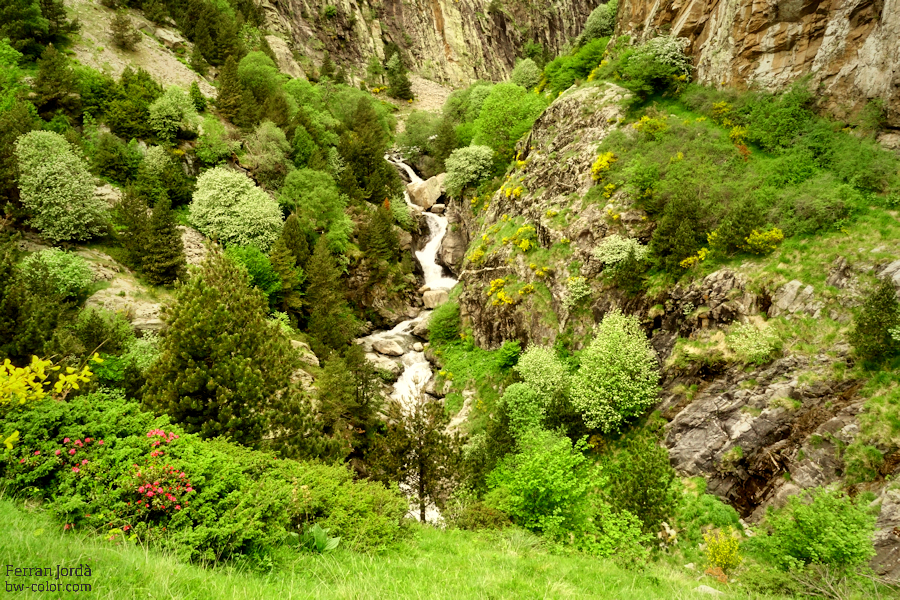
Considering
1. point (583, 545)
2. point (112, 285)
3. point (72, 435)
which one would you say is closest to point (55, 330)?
point (112, 285)

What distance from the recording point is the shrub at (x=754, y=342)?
55.2 feet

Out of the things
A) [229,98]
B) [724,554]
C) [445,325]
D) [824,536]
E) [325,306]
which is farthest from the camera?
[229,98]

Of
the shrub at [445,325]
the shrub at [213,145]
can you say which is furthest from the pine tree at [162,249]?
the shrub at [445,325]

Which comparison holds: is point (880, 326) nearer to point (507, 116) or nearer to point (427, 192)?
point (507, 116)

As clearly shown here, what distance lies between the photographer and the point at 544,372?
2330cm

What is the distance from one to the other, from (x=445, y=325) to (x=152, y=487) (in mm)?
27751

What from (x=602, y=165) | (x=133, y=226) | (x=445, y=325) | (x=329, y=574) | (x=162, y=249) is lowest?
(x=445, y=325)

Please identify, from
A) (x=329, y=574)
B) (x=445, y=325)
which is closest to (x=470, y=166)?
(x=445, y=325)

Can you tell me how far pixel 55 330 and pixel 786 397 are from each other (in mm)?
28354

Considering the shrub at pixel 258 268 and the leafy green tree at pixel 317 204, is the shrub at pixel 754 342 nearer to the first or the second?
the shrub at pixel 258 268

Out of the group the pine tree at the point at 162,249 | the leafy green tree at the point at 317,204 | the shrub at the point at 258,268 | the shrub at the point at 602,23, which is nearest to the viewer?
the pine tree at the point at 162,249

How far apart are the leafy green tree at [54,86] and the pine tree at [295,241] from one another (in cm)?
1801

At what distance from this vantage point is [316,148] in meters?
39.6

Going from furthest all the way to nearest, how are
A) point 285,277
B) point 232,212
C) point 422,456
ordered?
point 232,212
point 285,277
point 422,456
